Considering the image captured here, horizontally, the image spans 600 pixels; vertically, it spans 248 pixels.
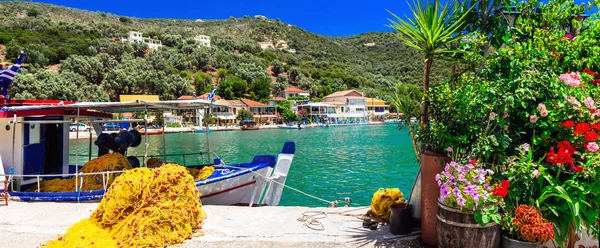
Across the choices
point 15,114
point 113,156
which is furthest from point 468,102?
point 15,114

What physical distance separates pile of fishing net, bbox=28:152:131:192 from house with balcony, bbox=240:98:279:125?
76.2 meters

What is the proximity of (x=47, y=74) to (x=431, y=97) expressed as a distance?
73467 millimetres

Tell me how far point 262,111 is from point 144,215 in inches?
3332

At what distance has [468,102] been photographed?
407 cm

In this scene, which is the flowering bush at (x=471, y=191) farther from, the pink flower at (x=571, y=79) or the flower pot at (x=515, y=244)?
the pink flower at (x=571, y=79)

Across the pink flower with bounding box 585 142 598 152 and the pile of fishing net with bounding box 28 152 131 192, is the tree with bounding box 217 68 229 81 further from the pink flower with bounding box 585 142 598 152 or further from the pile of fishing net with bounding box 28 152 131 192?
the pink flower with bounding box 585 142 598 152

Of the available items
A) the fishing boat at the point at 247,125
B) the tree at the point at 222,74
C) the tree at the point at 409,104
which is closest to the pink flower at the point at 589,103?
the tree at the point at 409,104

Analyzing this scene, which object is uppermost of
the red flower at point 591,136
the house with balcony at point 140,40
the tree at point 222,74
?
the house with balcony at point 140,40

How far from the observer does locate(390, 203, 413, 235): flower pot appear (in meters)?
4.79

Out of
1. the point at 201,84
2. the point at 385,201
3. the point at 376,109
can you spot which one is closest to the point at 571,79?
the point at 385,201

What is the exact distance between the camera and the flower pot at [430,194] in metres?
4.30

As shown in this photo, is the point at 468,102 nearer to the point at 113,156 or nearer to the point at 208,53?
the point at 113,156

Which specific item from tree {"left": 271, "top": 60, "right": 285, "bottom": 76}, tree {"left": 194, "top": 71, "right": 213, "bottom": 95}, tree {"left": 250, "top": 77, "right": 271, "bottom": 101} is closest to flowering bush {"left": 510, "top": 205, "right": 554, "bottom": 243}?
tree {"left": 194, "top": 71, "right": 213, "bottom": 95}

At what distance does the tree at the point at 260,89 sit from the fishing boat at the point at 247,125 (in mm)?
16775
